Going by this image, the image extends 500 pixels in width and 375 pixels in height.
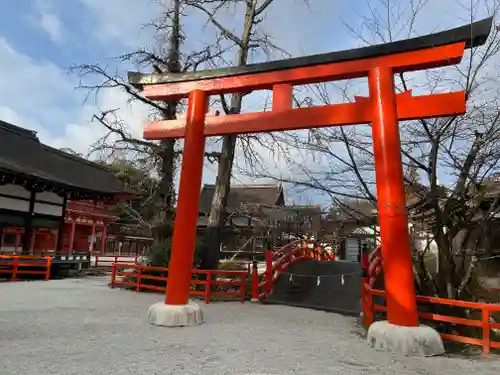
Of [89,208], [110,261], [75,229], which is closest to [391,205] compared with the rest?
[110,261]

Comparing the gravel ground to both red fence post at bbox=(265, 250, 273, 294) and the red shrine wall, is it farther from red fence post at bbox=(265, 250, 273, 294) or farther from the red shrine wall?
the red shrine wall

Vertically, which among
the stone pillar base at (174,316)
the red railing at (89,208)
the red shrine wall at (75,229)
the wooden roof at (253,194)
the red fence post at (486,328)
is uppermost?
the wooden roof at (253,194)

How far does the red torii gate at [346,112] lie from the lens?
5.74 m

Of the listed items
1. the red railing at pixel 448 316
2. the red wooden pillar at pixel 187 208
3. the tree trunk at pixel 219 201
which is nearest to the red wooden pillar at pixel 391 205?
the red railing at pixel 448 316

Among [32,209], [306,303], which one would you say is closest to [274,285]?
[306,303]

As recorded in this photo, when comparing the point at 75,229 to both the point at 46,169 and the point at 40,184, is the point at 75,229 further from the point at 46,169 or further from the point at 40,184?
the point at 40,184

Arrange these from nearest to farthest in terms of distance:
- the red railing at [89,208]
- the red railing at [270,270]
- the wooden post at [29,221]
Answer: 1. the red railing at [270,270]
2. the wooden post at [29,221]
3. the red railing at [89,208]

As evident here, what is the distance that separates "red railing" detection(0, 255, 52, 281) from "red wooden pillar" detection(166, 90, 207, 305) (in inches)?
380

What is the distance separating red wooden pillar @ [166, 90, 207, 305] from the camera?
701cm

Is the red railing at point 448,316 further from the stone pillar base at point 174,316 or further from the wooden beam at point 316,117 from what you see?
the stone pillar base at point 174,316

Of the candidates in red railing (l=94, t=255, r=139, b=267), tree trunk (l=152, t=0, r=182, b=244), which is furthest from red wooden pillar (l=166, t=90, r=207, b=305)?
red railing (l=94, t=255, r=139, b=267)

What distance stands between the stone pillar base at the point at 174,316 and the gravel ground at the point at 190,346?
8.6 inches

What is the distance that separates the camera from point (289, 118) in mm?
6812

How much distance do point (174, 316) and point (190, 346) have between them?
132 cm
